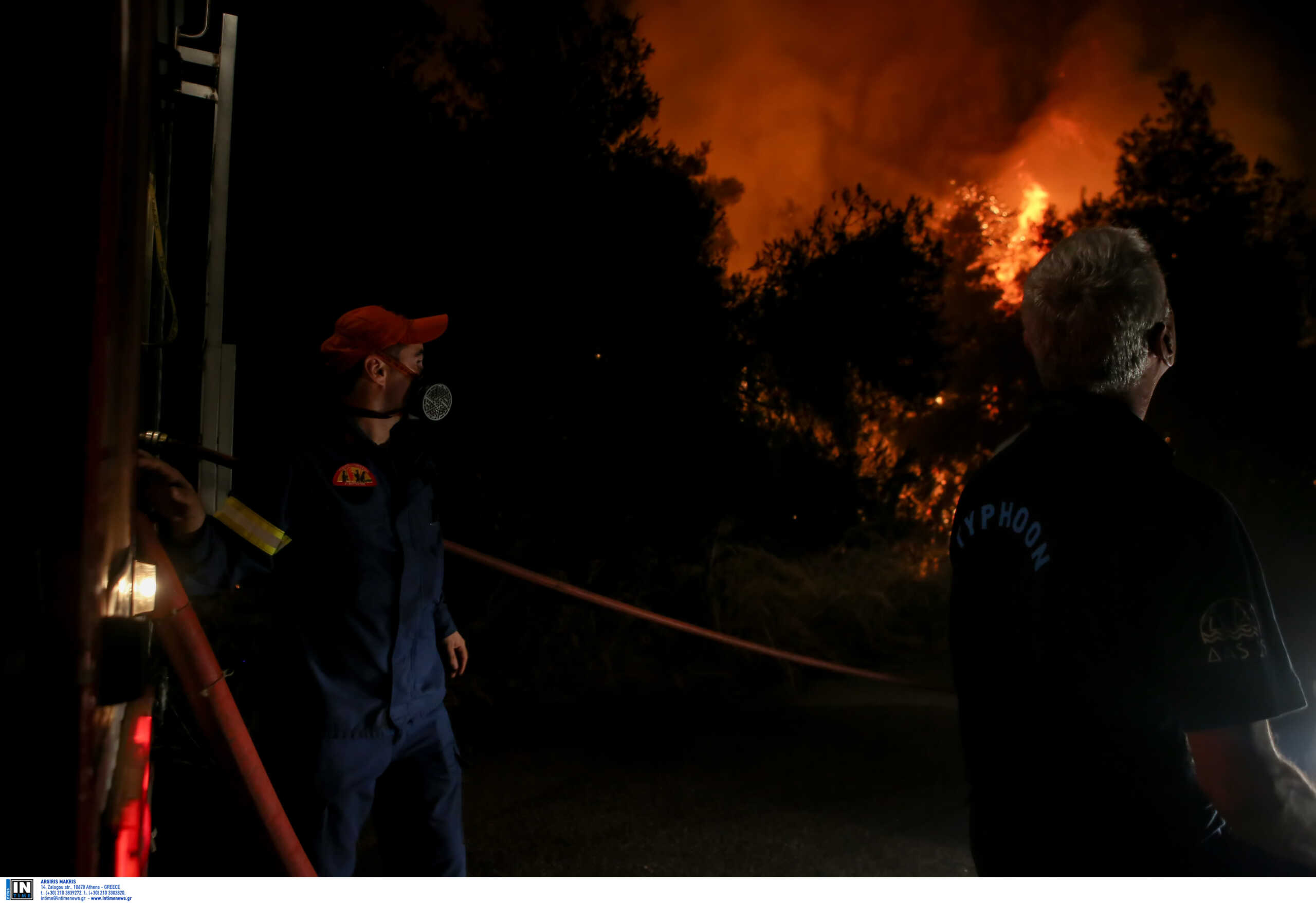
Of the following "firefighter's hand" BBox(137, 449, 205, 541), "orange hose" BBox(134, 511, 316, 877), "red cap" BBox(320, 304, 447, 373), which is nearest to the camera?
"orange hose" BBox(134, 511, 316, 877)

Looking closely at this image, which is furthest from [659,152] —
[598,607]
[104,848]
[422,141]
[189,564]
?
[104,848]

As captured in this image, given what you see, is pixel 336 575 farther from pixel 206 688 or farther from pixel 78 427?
pixel 78 427

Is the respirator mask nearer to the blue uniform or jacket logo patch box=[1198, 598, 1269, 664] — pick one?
the blue uniform

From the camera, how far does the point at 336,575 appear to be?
7.81 feet

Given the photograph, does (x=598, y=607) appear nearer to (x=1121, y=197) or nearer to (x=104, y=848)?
(x=104, y=848)

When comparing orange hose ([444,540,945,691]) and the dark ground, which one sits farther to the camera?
the dark ground

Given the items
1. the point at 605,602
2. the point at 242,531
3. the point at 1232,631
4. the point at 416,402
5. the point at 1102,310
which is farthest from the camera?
the point at 605,602

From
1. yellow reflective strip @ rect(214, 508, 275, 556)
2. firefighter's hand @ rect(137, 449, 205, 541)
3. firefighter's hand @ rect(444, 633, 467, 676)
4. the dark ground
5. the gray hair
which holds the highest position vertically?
the gray hair

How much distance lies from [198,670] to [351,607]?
53cm

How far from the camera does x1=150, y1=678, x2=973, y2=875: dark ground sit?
11.6ft

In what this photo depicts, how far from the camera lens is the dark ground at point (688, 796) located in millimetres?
3545

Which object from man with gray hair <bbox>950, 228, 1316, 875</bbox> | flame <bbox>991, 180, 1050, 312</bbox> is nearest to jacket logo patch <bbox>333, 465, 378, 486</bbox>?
man with gray hair <bbox>950, 228, 1316, 875</bbox>

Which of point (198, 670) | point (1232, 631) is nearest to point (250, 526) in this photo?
point (198, 670)

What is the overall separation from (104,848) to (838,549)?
1037cm
